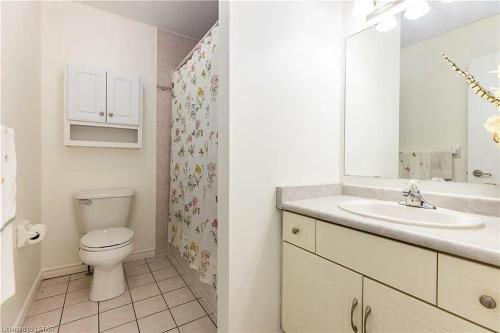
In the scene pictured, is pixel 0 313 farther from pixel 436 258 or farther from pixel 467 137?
pixel 467 137

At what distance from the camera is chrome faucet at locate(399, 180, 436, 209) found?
3.43ft

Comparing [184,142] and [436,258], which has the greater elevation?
[184,142]

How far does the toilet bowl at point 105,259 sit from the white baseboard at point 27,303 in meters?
0.34

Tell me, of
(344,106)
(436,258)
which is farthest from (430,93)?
(436,258)

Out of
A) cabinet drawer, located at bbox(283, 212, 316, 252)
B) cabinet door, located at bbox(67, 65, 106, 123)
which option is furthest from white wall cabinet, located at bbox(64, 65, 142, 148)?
cabinet drawer, located at bbox(283, 212, 316, 252)

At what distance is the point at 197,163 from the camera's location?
1669 mm

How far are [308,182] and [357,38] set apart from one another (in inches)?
37.5

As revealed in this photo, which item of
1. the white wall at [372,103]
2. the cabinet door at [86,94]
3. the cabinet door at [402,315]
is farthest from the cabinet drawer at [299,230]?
the cabinet door at [86,94]

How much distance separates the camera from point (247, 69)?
1.12 meters

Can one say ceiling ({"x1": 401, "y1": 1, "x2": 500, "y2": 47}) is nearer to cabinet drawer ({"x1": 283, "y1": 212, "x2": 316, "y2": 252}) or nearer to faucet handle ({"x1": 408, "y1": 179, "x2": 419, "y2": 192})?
faucet handle ({"x1": 408, "y1": 179, "x2": 419, "y2": 192})

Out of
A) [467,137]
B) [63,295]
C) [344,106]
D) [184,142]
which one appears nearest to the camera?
[467,137]

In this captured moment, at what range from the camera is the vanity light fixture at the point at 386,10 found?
1.18 metres

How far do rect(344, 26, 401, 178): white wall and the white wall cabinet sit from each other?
1828 millimetres

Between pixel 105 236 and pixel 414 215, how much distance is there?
78.9 inches
